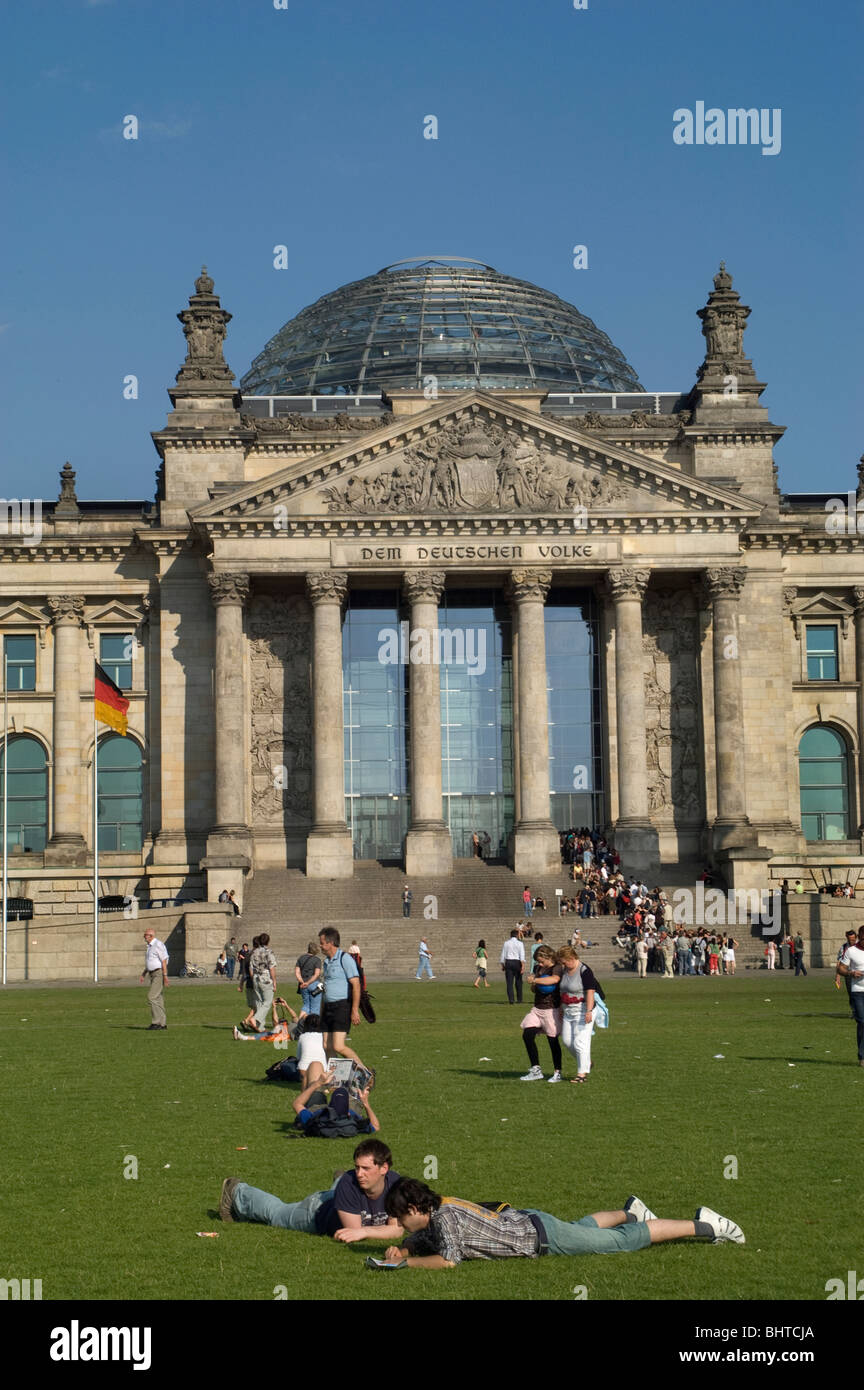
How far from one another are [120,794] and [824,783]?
31673 mm

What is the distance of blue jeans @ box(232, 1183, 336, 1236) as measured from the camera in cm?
1734

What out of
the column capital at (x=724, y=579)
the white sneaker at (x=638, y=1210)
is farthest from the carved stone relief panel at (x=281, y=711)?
the white sneaker at (x=638, y=1210)

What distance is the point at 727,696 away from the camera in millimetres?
80625

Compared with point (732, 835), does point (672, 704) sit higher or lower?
higher

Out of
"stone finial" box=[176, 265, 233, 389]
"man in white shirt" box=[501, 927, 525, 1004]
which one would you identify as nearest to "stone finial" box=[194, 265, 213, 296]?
"stone finial" box=[176, 265, 233, 389]

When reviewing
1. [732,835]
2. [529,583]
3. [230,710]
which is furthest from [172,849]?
[732,835]

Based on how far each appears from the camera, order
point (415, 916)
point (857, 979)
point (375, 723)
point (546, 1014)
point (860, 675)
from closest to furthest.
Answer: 1. point (546, 1014)
2. point (857, 979)
3. point (415, 916)
4. point (375, 723)
5. point (860, 675)

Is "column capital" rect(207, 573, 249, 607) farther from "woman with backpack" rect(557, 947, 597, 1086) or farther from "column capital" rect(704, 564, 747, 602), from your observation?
"woman with backpack" rect(557, 947, 597, 1086)

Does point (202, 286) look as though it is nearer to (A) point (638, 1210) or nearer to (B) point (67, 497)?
(B) point (67, 497)

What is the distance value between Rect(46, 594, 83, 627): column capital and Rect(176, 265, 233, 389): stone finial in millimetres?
10704

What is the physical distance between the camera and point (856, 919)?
66188 millimetres
